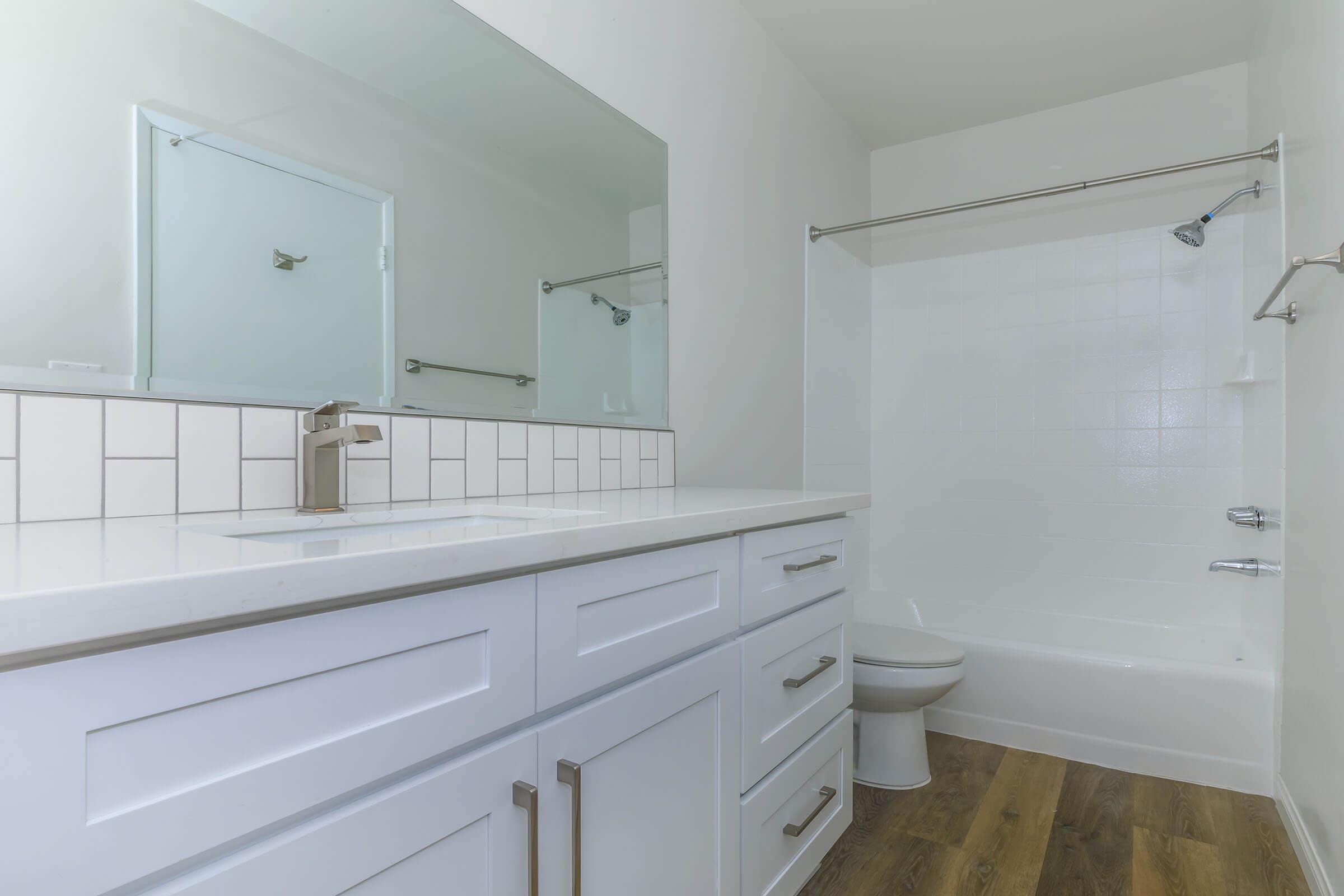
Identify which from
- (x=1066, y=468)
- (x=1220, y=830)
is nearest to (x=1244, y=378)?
(x=1066, y=468)

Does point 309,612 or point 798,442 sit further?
point 798,442

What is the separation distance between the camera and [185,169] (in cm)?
98

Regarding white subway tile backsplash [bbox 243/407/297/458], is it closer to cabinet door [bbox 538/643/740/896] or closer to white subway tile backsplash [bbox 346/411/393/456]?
white subway tile backsplash [bbox 346/411/393/456]

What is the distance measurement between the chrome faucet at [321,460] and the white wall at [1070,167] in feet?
9.15

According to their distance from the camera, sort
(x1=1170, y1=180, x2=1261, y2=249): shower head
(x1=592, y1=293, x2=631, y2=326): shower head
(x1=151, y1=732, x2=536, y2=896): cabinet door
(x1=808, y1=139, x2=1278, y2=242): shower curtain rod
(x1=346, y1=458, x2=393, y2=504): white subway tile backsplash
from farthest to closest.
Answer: (x1=1170, y1=180, x2=1261, y2=249): shower head, (x1=808, y1=139, x2=1278, y2=242): shower curtain rod, (x1=592, y1=293, x2=631, y2=326): shower head, (x1=346, y1=458, x2=393, y2=504): white subway tile backsplash, (x1=151, y1=732, x2=536, y2=896): cabinet door

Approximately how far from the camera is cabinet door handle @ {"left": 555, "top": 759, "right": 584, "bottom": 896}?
80 centimetres

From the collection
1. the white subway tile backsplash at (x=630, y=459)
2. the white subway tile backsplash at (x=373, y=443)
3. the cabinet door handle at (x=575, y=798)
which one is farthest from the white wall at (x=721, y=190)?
the cabinet door handle at (x=575, y=798)

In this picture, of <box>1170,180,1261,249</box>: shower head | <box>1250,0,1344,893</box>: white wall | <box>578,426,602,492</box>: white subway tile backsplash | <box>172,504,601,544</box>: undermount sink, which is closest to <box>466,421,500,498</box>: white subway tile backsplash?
<box>172,504,601,544</box>: undermount sink

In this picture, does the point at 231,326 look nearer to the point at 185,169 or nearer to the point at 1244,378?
the point at 185,169

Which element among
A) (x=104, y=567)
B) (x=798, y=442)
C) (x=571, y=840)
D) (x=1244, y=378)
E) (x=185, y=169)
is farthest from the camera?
(x=798, y=442)

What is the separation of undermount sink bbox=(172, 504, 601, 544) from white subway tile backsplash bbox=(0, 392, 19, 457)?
0.20 metres

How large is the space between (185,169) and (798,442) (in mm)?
2033

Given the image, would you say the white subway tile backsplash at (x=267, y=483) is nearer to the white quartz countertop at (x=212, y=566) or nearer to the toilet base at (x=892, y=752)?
the white quartz countertop at (x=212, y=566)

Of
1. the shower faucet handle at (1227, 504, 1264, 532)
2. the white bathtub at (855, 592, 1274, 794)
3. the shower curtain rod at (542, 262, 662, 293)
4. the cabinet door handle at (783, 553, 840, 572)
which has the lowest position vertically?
the white bathtub at (855, 592, 1274, 794)
